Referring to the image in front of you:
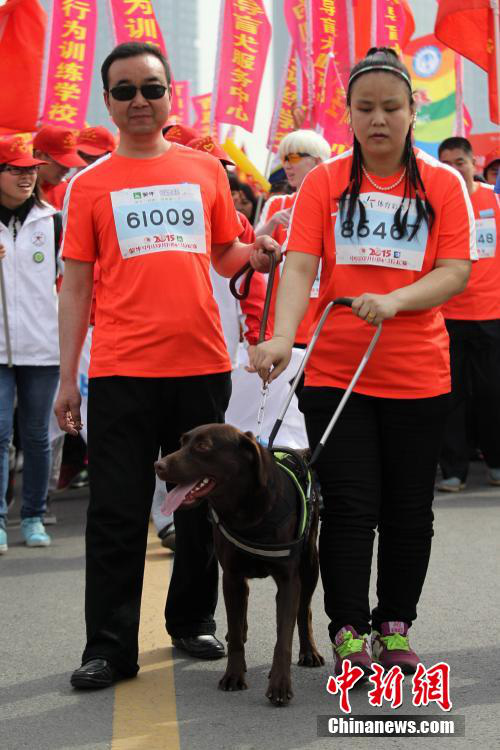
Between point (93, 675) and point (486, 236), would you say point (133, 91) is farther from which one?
point (486, 236)

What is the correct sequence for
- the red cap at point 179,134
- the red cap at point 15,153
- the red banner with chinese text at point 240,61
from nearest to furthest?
the red cap at point 15,153 → the red cap at point 179,134 → the red banner with chinese text at point 240,61

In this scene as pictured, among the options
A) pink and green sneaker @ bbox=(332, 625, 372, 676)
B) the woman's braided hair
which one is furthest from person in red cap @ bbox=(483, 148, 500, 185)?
pink and green sneaker @ bbox=(332, 625, 372, 676)

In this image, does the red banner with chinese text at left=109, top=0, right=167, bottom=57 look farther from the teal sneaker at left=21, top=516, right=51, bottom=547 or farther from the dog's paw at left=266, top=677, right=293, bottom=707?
the dog's paw at left=266, top=677, right=293, bottom=707

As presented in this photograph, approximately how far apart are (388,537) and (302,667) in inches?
22.8

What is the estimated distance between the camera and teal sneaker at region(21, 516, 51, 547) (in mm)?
7328

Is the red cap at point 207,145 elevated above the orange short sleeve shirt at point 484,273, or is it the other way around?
the red cap at point 207,145

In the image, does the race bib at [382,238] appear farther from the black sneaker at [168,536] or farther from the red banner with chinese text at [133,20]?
the red banner with chinese text at [133,20]

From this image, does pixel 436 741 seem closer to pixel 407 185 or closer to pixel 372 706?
pixel 372 706

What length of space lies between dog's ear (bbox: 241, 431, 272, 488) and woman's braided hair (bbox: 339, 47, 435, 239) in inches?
32.9

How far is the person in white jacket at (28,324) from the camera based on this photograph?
7.26 m

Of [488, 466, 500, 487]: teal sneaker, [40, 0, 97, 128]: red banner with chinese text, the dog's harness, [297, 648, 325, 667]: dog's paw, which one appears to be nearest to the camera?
the dog's harness

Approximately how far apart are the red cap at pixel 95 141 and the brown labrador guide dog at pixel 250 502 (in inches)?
223

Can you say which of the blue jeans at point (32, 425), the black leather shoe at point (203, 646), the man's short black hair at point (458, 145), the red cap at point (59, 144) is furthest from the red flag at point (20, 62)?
the black leather shoe at point (203, 646)

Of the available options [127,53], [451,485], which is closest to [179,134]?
[451,485]
